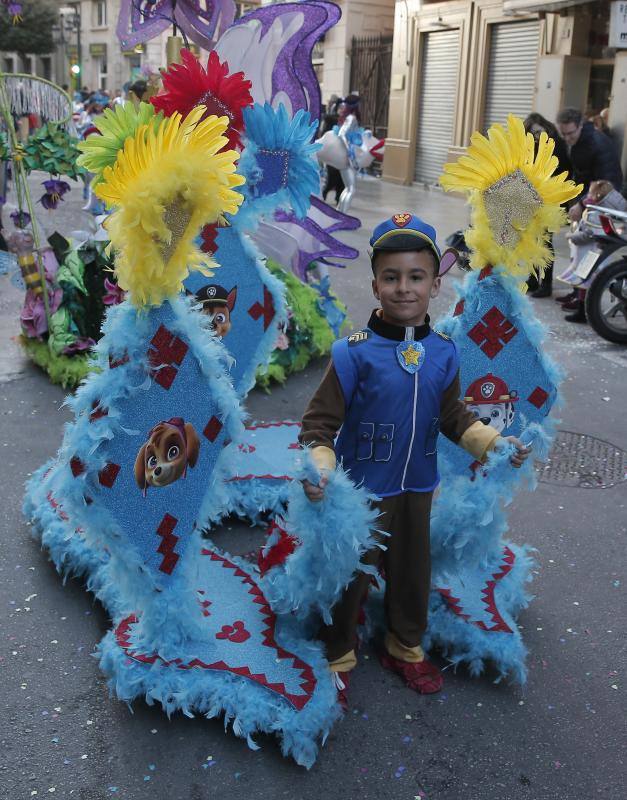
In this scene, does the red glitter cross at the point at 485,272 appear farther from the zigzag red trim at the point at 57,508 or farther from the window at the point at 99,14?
the window at the point at 99,14

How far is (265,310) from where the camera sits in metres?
3.97

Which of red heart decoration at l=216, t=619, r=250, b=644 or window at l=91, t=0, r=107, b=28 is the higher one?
window at l=91, t=0, r=107, b=28

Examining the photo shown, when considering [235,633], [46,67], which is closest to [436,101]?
[235,633]

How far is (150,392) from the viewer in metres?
2.28

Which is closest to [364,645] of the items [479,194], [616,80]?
[479,194]

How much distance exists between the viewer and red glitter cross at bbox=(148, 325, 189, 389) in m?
2.24

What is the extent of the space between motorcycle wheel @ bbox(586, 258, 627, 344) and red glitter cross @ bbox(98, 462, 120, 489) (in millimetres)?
5249

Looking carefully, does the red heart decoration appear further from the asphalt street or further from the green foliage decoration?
the green foliage decoration

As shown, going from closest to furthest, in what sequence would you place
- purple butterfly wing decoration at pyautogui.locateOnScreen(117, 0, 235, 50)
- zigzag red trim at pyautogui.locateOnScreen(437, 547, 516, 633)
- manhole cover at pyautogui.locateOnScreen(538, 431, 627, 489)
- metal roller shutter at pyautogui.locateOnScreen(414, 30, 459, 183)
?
zigzag red trim at pyautogui.locateOnScreen(437, 547, 516, 633)
manhole cover at pyautogui.locateOnScreen(538, 431, 627, 489)
purple butterfly wing decoration at pyautogui.locateOnScreen(117, 0, 235, 50)
metal roller shutter at pyautogui.locateOnScreen(414, 30, 459, 183)

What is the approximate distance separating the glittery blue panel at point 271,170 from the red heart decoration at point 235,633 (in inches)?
77.2

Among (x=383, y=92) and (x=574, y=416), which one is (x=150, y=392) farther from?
(x=383, y=92)

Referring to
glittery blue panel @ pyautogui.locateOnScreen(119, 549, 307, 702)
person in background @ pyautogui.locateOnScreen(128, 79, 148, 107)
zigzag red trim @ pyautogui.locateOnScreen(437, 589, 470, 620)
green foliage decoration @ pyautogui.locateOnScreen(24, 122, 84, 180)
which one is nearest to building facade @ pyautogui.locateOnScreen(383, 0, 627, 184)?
person in background @ pyautogui.locateOnScreen(128, 79, 148, 107)

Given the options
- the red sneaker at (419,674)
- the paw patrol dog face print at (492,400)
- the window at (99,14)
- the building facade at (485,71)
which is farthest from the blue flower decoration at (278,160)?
the window at (99,14)

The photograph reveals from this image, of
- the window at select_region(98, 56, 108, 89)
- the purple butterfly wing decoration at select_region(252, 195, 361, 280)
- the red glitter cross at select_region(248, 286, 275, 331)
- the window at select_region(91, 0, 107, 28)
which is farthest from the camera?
the window at select_region(91, 0, 107, 28)
